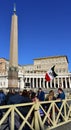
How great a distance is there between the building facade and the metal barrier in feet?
289

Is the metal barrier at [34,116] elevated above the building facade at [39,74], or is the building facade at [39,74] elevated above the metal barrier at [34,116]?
the building facade at [39,74]

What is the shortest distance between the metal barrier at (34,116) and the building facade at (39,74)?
289ft

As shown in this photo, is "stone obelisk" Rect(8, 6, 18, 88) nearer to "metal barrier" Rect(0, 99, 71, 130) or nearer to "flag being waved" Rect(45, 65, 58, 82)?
"flag being waved" Rect(45, 65, 58, 82)

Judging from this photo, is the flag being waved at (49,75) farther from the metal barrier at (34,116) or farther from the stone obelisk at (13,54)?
the stone obelisk at (13,54)

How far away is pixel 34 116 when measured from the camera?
6.95 m

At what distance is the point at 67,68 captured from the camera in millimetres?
138000

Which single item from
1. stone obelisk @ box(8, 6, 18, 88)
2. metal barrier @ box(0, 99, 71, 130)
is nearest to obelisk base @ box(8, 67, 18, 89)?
stone obelisk @ box(8, 6, 18, 88)

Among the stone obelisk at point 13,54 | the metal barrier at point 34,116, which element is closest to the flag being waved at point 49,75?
the metal barrier at point 34,116

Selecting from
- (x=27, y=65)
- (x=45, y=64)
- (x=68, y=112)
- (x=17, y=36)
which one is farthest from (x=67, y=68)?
(x=68, y=112)

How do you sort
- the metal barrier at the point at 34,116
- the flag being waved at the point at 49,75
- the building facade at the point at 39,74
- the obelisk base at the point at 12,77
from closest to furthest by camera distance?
the metal barrier at the point at 34,116 → the flag being waved at the point at 49,75 → the obelisk base at the point at 12,77 → the building facade at the point at 39,74

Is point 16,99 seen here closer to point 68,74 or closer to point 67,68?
point 68,74

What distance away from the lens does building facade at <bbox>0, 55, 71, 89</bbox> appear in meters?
111

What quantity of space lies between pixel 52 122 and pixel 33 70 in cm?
12727

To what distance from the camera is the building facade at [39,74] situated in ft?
365
